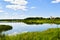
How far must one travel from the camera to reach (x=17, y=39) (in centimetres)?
1485

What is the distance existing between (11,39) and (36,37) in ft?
6.53

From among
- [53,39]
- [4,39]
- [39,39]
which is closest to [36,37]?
[39,39]

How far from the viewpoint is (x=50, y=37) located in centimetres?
1478

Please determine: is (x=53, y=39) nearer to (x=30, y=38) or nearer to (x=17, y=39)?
Answer: (x=30, y=38)

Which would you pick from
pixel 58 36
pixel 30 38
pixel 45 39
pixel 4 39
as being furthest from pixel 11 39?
→ pixel 58 36

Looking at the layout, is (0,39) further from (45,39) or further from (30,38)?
(45,39)

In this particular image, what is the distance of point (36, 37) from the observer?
1494 centimetres

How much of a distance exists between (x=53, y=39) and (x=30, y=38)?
178cm

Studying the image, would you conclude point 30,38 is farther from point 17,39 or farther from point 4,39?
point 4,39

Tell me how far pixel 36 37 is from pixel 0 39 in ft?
9.37

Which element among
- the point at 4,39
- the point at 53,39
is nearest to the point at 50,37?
the point at 53,39

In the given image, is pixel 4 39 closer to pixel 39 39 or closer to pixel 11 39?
pixel 11 39

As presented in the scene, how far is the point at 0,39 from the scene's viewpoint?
15.1 metres

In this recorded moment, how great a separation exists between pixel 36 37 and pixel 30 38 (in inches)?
19.8
